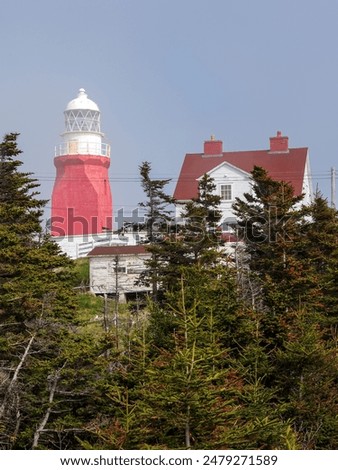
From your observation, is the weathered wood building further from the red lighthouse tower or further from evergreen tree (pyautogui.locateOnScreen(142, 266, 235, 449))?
evergreen tree (pyautogui.locateOnScreen(142, 266, 235, 449))

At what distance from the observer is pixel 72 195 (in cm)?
6306

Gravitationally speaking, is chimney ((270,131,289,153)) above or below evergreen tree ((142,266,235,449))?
above

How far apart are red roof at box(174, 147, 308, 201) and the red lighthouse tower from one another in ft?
41.9

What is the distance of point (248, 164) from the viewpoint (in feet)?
165

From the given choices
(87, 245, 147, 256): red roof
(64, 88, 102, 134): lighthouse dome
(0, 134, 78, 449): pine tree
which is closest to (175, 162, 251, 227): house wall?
(87, 245, 147, 256): red roof

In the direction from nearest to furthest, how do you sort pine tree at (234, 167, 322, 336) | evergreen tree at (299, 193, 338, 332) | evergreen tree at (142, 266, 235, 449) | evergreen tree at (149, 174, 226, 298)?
evergreen tree at (142, 266, 235, 449)
pine tree at (234, 167, 322, 336)
evergreen tree at (299, 193, 338, 332)
evergreen tree at (149, 174, 226, 298)

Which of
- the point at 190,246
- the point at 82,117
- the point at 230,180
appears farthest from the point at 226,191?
the point at 190,246

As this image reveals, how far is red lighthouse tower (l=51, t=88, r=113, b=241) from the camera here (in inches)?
2453

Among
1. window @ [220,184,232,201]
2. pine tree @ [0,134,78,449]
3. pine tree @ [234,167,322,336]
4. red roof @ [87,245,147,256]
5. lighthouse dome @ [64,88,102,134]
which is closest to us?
pine tree @ [0,134,78,449]

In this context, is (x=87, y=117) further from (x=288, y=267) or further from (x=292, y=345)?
(x=292, y=345)

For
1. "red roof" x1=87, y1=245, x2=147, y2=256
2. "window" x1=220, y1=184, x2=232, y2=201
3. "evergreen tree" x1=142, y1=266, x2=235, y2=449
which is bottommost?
"evergreen tree" x1=142, y1=266, x2=235, y2=449

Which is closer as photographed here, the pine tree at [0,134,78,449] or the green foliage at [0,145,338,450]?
the green foliage at [0,145,338,450]
